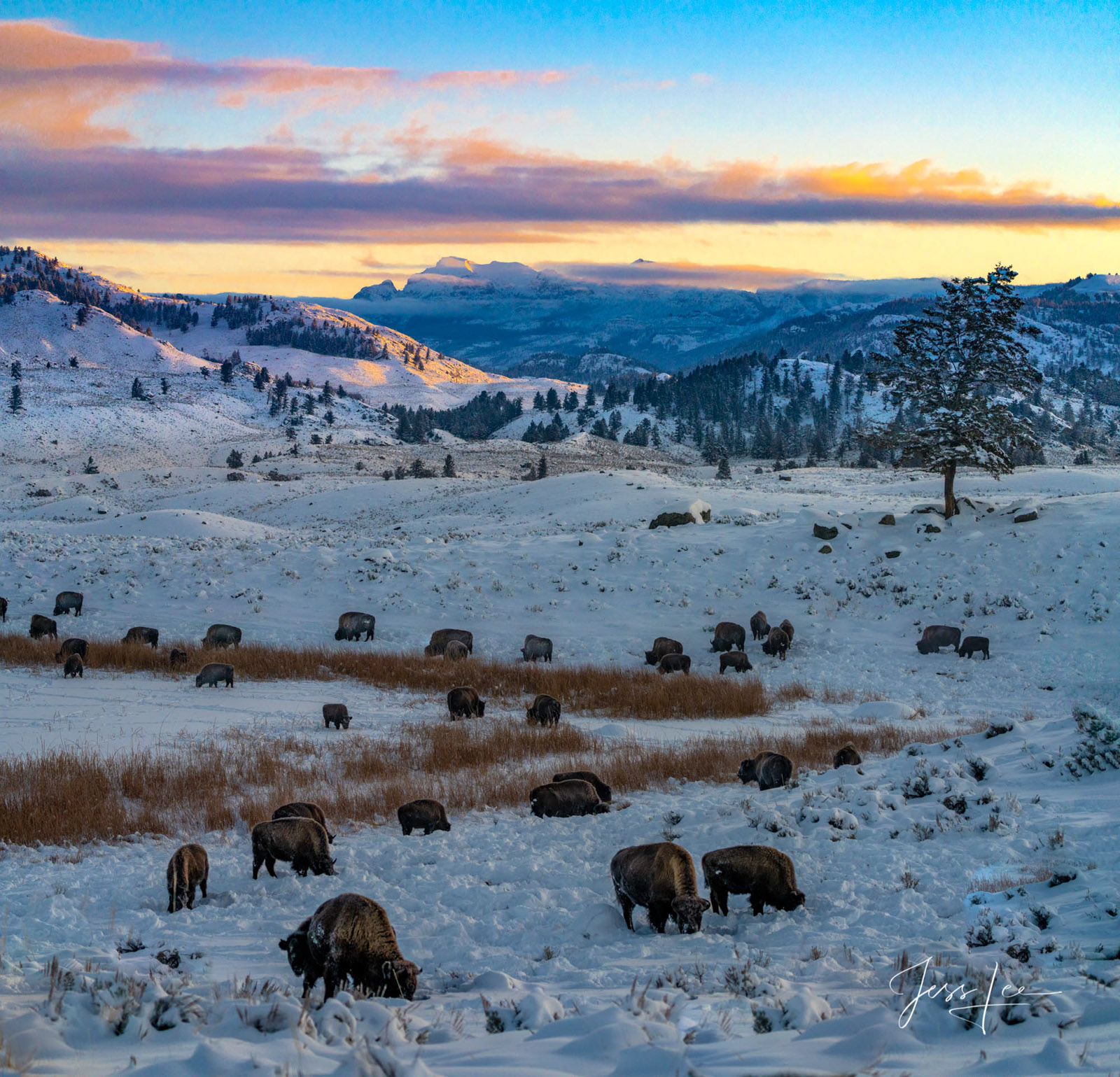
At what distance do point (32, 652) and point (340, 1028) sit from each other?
1988cm

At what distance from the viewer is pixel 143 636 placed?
858 inches

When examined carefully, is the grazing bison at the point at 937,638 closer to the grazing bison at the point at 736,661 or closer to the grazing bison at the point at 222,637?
the grazing bison at the point at 736,661

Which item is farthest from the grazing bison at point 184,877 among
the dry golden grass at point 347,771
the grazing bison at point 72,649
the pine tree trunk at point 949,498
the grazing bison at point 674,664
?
the pine tree trunk at point 949,498

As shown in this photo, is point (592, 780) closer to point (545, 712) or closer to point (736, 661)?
point (545, 712)

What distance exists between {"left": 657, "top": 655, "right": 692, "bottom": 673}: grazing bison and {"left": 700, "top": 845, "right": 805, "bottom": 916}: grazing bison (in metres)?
13.3

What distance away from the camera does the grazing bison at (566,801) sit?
34.4ft

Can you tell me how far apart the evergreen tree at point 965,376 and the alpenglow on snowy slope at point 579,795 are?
36 cm

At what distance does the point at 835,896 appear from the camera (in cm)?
745

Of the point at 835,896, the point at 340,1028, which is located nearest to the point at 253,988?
the point at 340,1028

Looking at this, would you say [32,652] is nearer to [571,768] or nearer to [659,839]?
[571,768]

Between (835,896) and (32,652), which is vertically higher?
(835,896)

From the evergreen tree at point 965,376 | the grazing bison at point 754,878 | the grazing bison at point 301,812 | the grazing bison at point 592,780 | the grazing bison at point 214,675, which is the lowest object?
the grazing bison at point 214,675

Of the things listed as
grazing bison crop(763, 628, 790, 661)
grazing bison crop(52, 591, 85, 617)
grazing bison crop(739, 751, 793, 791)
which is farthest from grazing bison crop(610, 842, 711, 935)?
grazing bison crop(52, 591, 85, 617)

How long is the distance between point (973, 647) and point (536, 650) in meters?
11.7
